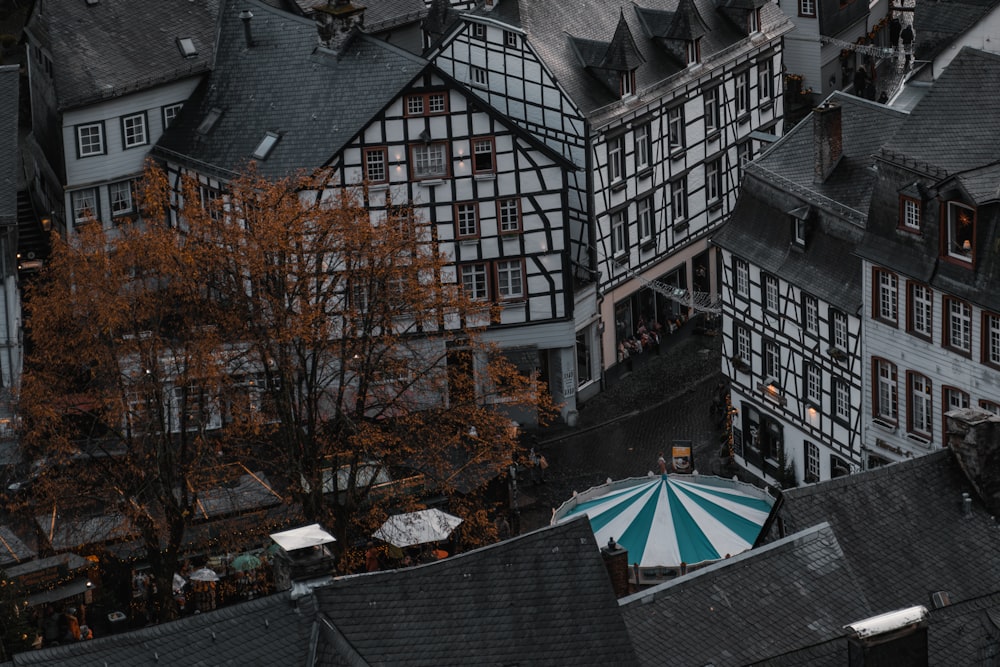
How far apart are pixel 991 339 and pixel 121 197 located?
37623 millimetres

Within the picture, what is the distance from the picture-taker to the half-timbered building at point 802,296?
66625mm

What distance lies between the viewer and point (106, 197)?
82.9 meters

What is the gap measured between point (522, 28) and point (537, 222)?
7.85 metres

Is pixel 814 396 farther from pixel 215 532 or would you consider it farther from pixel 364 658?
pixel 364 658

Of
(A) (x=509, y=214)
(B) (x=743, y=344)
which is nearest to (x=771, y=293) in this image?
(B) (x=743, y=344)

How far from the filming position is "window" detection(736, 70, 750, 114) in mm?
87750

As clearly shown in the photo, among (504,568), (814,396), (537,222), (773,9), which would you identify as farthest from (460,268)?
(504,568)

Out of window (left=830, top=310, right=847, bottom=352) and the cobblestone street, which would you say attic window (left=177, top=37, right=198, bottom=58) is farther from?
window (left=830, top=310, right=847, bottom=352)

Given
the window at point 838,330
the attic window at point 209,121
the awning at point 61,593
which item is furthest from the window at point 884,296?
the attic window at point 209,121

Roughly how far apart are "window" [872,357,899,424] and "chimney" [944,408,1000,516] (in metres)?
15.4

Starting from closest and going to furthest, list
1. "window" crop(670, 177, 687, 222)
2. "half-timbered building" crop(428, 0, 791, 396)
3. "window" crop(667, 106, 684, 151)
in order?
1. "half-timbered building" crop(428, 0, 791, 396)
2. "window" crop(667, 106, 684, 151)
3. "window" crop(670, 177, 687, 222)

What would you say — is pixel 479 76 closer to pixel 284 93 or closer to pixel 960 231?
pixel 284 93

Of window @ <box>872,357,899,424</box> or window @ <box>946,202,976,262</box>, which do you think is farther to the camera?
window @ <box>872,357,899,424</box>

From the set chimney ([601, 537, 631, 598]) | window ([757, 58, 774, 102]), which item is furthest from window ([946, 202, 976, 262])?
window ([757, 58, 774, 102])
